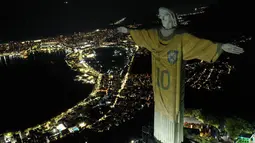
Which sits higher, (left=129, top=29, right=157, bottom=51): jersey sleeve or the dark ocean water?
(left=129, top=29, right=157, bottom=51): jersey sleeve

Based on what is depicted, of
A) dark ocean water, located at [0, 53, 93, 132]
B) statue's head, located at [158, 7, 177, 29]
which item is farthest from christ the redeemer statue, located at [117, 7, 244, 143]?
dark ocean water, located at [0, 53, 93, 132]

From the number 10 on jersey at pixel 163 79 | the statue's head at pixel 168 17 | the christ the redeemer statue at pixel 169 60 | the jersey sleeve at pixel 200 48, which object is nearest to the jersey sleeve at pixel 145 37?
the christ the redeemer statue at pixel 169 60

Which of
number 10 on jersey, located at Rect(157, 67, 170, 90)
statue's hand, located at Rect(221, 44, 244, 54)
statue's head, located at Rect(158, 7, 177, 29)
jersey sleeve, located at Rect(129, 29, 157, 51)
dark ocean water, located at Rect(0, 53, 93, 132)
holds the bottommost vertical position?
dark ocean water, located at Rect(0, 53, 93, 132)

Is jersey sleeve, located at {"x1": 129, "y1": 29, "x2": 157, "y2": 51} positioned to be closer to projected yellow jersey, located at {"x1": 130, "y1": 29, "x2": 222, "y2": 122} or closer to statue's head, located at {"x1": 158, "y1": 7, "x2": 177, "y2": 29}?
A: projected yellow jersey, located at {"x1": 130, "y1": 29, "x2": 222, "y2": 122}

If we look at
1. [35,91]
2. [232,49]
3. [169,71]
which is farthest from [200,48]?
[35,91]

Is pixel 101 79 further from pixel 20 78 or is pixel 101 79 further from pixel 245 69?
pixel 245 69

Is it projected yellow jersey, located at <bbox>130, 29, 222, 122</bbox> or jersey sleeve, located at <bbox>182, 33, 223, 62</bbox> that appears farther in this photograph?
projected yellow jersey, located at <bbox>130, 29, 222, 122</bbox>

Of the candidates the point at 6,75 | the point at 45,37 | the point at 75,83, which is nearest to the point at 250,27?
the point at 75,83
